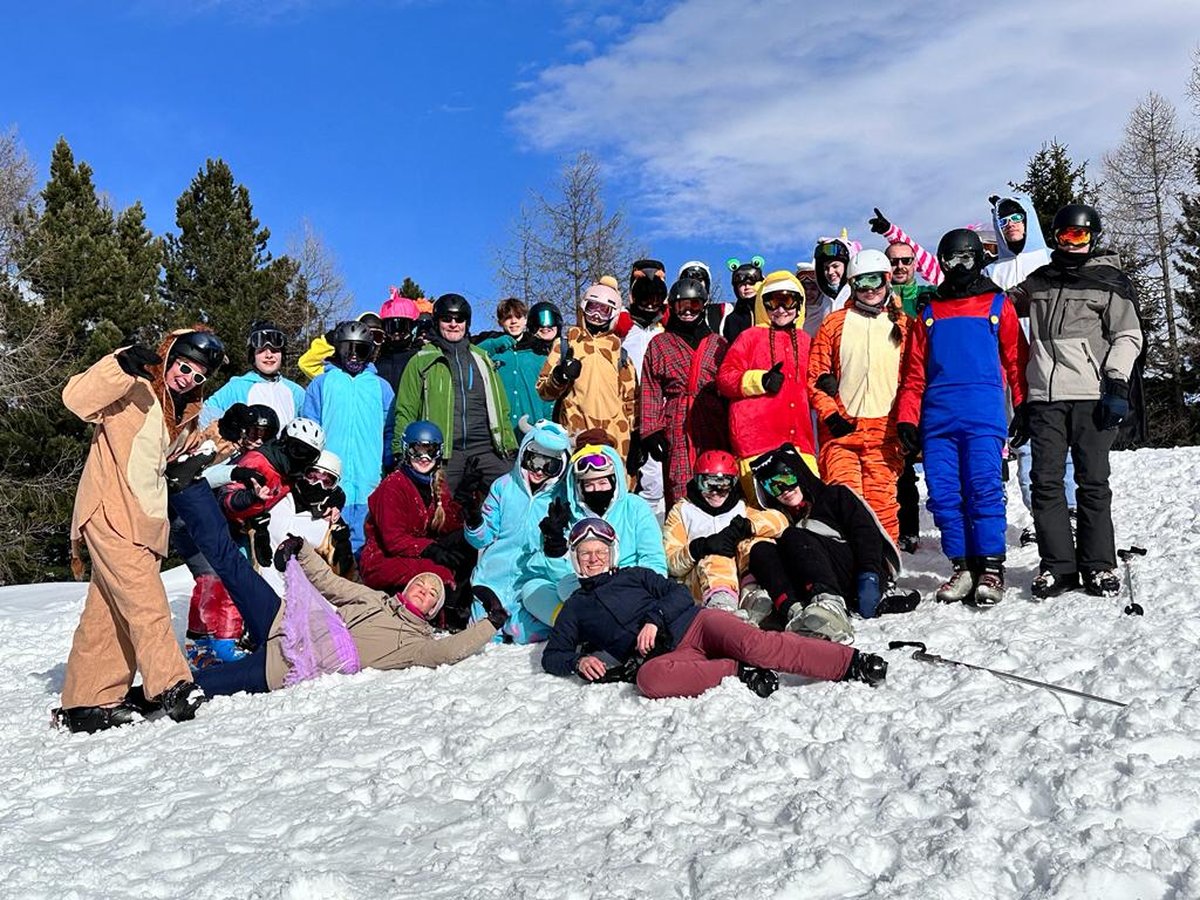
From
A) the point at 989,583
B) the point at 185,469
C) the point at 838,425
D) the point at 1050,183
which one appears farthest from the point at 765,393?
the point at 1050,183

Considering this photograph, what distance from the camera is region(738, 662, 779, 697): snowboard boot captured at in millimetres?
4383

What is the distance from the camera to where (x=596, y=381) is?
791cm

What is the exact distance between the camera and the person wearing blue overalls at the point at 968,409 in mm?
5801

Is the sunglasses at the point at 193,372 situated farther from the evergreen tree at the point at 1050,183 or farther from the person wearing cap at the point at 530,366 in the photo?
the evergreen tree at the point at 1050,183

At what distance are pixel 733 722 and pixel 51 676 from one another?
18.4ft

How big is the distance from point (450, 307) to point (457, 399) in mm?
792

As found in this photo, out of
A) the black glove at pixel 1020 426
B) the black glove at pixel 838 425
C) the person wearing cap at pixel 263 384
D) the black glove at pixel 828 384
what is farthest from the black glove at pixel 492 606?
the black glove at pixel 1020 426

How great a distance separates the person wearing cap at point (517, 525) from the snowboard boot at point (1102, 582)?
3367mm

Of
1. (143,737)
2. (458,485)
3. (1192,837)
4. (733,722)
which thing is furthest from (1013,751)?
(458,485)

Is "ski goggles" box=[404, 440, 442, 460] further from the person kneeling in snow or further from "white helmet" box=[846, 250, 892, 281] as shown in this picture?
"white helmet" box=[846, 250, 892, 281]

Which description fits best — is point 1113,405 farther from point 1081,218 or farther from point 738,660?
point 738,660

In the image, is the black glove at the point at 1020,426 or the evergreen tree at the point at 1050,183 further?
the evergreen tree at the point at 1050,183

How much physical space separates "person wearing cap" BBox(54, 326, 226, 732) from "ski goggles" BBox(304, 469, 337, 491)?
1.37 metres

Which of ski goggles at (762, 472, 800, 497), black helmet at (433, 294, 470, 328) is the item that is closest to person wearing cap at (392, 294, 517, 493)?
black helmet at (433, 294, 470, 328)
